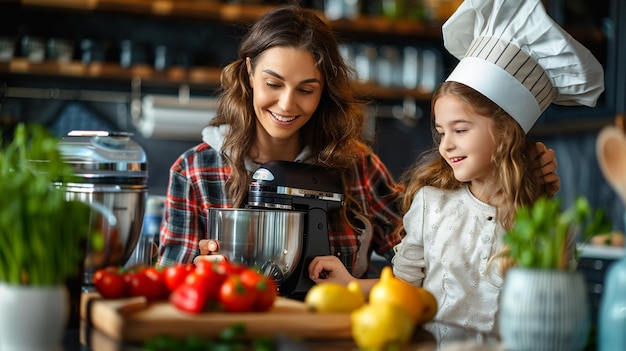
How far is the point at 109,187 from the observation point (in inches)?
61.4

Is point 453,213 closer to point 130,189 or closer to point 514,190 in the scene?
point 514,190

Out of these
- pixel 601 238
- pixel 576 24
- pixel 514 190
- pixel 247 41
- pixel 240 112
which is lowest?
pixel 601 238

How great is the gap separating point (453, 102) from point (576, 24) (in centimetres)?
265

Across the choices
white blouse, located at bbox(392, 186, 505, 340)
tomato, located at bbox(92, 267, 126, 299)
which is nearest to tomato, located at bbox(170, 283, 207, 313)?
tomato, located at bbox(92, 267, 126, 299)

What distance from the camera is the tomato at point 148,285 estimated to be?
1.39 m

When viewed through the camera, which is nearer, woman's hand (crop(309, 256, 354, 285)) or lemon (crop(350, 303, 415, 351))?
lemon (crop(350, 303, 415, 351))

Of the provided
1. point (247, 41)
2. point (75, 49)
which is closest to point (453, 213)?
point (247, 41)

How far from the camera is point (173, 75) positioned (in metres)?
4.25

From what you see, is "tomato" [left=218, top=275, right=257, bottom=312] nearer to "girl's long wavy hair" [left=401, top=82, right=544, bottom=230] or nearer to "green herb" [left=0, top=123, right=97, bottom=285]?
"green herb" [left=0, top=123, right=97, bottom=285]

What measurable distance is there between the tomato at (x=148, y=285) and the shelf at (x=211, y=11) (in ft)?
8.83

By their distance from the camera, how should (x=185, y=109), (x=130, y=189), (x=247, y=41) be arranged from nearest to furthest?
(x=130, y=189)
(x=247, y=41)
(x=185, y=109)

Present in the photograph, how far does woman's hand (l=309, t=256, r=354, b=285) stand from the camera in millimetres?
1860

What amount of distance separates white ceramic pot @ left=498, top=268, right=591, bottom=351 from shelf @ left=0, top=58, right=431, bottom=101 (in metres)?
2.95

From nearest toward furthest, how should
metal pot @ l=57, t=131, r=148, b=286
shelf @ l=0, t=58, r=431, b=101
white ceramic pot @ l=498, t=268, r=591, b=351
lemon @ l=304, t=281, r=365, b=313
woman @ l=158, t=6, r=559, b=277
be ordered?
1. white ceramic pot @ l=498, t=268, r=591, b=351
2. lemon @ l=304, t=281, r=365, b=313
3. metal pot @ l=57, t=131, r=148, b=286
4. woman @ l=158, t=6, r=559, b=277
5. shelf @ l=0, t=58, r=431, b=101
